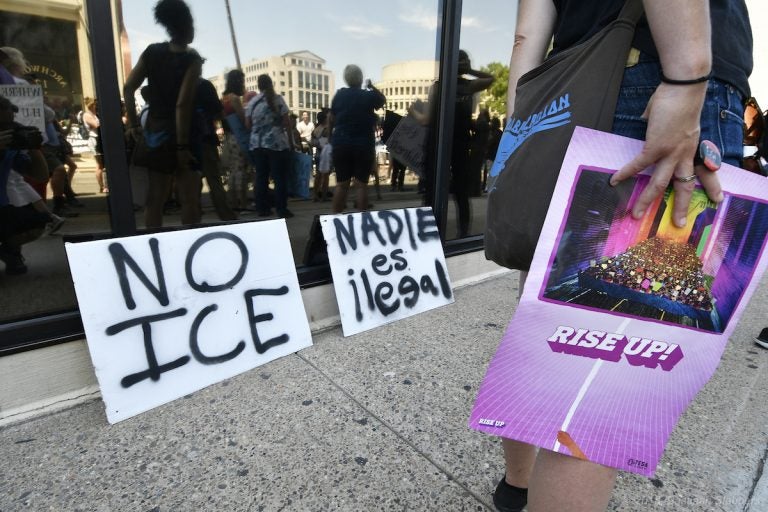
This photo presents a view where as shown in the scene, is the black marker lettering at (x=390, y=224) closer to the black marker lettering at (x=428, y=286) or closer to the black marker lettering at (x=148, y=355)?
the black marker lettering at (x=428, y=286)

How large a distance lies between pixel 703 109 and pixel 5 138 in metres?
2.49

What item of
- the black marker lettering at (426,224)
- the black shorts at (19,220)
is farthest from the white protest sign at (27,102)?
the black marker lettering at (426,224)

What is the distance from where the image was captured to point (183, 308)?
6.89 ft

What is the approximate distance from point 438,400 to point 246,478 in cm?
88

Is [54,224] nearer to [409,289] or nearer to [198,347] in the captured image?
[198,347]

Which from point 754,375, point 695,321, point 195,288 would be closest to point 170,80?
point 195,288

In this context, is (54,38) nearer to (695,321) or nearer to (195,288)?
(195,288)

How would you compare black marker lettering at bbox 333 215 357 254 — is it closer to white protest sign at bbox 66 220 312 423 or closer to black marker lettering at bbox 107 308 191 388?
white protest sign at bbox 66 220 312 423

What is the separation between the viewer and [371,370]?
2291mm

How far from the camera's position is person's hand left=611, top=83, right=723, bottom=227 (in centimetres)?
78

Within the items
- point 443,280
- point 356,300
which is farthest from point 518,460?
point 443,280

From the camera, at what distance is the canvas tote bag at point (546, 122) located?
Answer: 0.87 m

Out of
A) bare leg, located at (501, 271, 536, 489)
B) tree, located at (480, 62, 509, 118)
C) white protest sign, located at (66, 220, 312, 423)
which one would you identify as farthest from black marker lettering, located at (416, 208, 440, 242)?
bare leg, located at (501, 271, 536, 489)

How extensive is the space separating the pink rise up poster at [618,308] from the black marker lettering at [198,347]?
159cm
